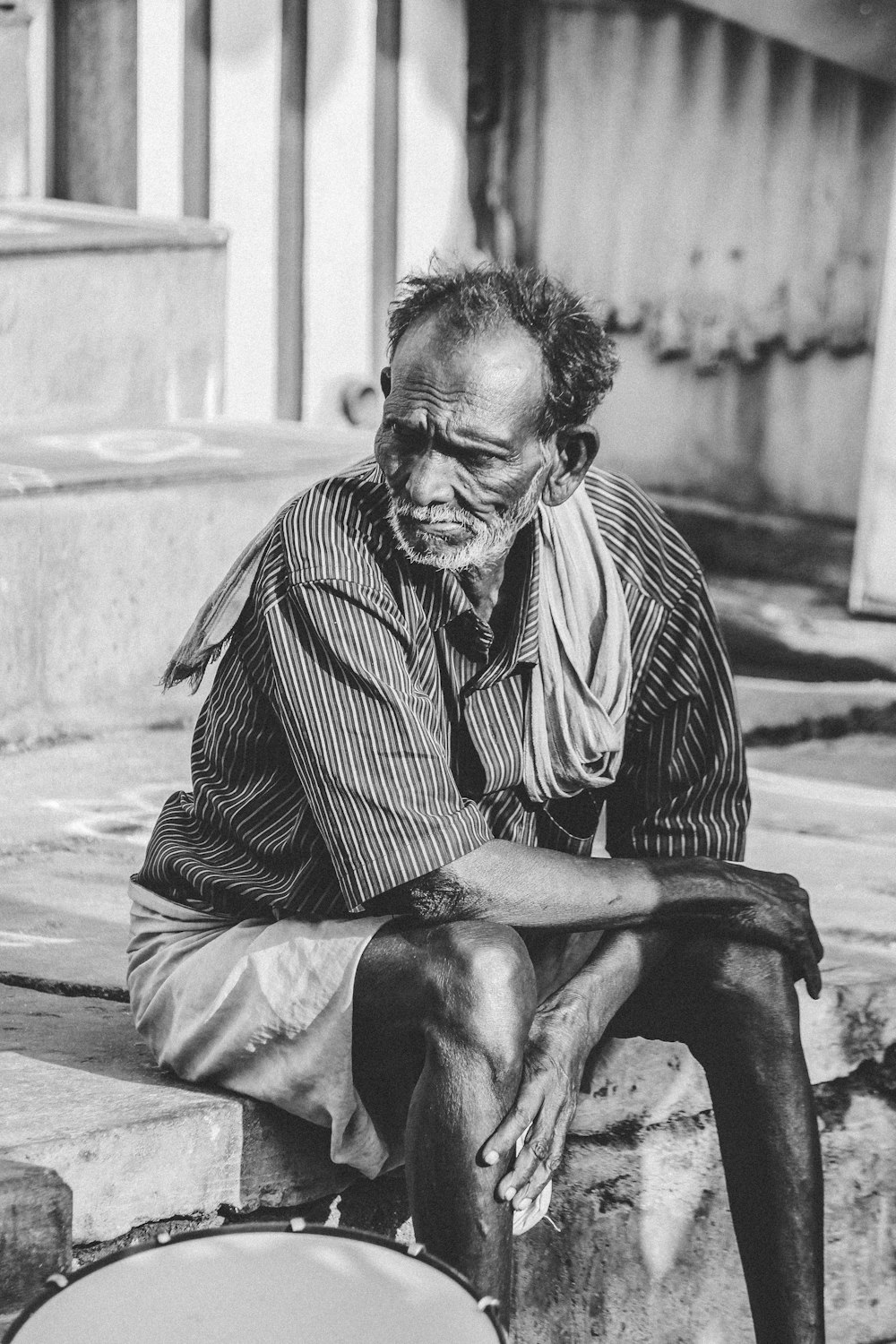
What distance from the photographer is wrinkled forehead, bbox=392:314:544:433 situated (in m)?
2.66

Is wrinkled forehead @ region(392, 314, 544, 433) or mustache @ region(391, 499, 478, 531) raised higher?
wrinkled forehead @ region(392, 314, 544, 433)

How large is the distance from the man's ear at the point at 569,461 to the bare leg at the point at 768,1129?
64 cm

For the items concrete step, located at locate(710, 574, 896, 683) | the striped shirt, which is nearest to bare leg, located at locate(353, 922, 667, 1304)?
the striped shirt

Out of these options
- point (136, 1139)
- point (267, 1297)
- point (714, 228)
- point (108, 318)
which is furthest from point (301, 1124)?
point (714, 228)

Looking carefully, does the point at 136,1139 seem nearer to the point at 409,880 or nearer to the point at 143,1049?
the point at 143,1049

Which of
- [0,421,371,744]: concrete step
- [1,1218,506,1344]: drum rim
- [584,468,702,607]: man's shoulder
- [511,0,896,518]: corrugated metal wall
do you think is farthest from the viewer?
[511,0,896,518]: corrugated metal wall

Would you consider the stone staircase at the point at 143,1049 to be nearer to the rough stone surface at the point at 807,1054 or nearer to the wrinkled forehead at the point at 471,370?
the rough stone surface at the point at 807,1054

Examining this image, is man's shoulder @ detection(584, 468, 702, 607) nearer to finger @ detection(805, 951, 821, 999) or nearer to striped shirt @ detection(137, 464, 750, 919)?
striped shirt @ detection(137, 464, 750, 919)

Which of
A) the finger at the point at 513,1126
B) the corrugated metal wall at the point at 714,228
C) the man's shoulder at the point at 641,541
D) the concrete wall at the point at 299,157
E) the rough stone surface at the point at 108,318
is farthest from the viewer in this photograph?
the corrugated metal wall at the point at 714,228

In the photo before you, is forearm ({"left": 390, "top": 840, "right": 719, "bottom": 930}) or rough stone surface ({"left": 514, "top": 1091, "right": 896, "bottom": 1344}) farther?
rough stone surface ({"left": 514, "top": 1091, "right": 896, "bottom": 1344})

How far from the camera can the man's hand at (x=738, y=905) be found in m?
2.80

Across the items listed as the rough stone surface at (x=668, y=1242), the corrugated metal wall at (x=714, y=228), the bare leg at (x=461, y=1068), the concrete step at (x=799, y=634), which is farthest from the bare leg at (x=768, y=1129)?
the corrugated metal wall at (x=714, y=228)

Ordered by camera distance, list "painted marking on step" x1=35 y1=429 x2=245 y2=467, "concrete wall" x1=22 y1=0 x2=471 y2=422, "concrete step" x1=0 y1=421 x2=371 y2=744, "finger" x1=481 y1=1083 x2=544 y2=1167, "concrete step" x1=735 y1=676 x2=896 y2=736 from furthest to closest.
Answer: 1. "concrete wall" x1=22 y1=0 x2=471 y2=422
2. "concrete step" x1=735 y1=676 x2=896 y2=736
3. "painted marking on step" x1=35 y1=429 x2=245 y2=467
4. "concrete step" x1=0 y1=421 x2=371 y2=744
5. "finger" x1=481 y1=1083 x2=544 y2=1167

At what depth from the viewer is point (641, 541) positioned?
2984mm
